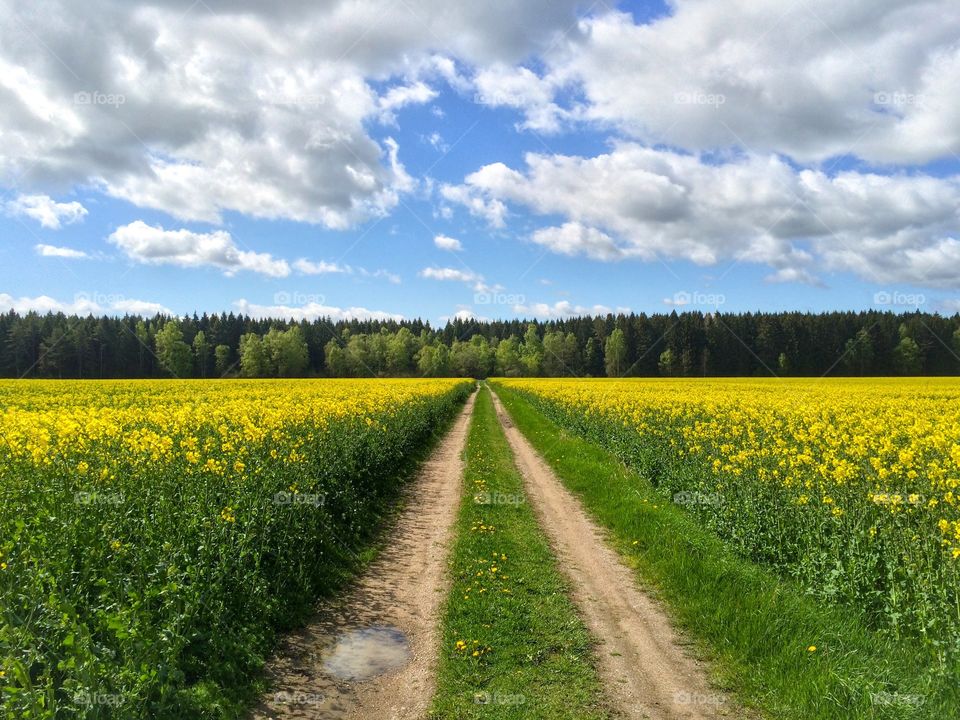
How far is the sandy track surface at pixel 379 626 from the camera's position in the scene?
4.52 meters

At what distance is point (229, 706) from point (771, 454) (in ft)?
31.4

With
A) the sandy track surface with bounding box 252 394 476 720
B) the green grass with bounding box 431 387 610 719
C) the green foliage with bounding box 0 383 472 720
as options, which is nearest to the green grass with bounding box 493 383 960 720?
the green grass with bounding box 431 387 610 719

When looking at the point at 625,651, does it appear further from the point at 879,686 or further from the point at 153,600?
the point at 153,600

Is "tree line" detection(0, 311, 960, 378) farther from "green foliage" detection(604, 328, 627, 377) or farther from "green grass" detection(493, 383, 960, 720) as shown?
"green grass" detection(493, 383, 960, 720)

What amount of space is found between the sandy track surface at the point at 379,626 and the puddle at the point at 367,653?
59 mm

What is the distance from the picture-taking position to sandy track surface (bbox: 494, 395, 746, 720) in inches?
176

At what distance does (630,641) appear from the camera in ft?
18.1

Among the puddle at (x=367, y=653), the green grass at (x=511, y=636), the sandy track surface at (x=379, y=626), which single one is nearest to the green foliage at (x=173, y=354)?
the sandy track surface at (x=379, y=626)

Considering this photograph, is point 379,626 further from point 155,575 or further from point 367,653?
point 155,575

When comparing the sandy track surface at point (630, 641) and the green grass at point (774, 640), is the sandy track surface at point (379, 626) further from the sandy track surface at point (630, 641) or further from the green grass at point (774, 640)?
the green grass at point (774, 640)

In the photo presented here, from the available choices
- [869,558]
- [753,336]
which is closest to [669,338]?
[753,336]

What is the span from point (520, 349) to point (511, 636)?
369 feet

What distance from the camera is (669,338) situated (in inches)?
4254

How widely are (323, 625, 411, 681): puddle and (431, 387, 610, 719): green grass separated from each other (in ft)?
1.65
